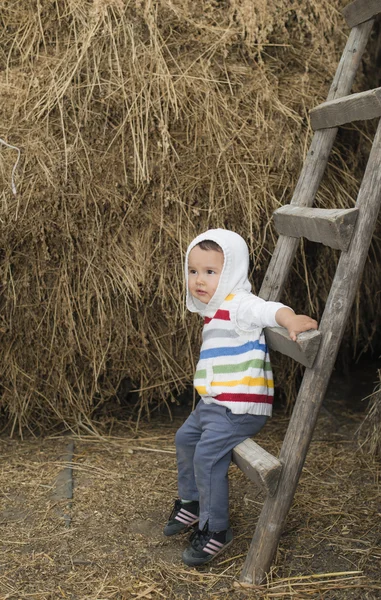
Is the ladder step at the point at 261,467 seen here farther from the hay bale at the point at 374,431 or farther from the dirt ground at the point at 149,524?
the hay bale at the point at 374,431

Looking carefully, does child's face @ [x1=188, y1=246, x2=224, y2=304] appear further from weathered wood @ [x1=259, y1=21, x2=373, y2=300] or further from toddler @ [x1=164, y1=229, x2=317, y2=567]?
weathered wood @ [x1=259, y1=21, x2=373, y2=300]

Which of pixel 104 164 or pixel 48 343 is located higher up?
pixel 104 164

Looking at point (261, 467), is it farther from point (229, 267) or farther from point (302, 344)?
point (229, 267)

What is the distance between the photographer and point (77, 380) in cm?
343

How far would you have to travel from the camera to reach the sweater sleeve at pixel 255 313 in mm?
2443

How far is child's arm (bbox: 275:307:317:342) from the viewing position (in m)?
2.32

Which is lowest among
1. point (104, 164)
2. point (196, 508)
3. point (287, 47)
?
point (196, 508)

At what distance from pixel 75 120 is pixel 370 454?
1.91m

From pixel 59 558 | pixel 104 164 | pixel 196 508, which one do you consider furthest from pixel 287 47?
pixel 59 558

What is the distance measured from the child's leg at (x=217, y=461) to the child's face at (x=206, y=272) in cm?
40

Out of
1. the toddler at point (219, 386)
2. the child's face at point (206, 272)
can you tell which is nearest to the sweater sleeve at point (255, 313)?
the toddler at point (219, 386)

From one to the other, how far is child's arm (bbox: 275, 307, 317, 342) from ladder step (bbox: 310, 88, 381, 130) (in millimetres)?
684

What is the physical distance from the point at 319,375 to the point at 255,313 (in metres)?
0.30

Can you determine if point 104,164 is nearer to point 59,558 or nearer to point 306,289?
point 306,289
